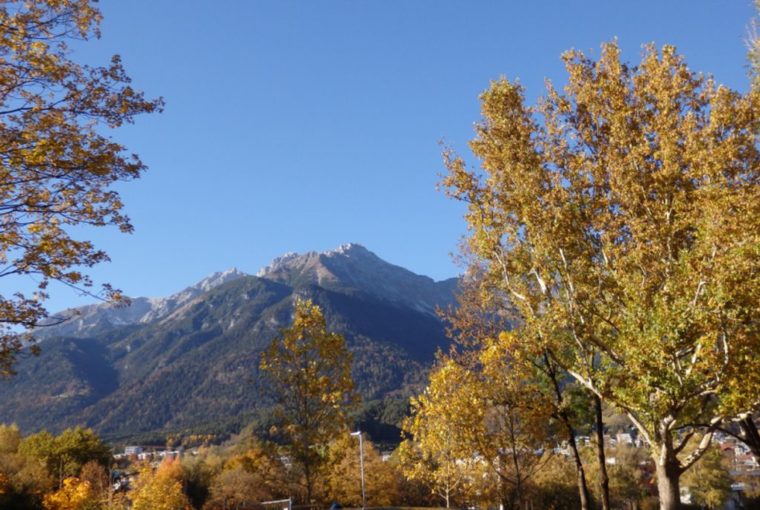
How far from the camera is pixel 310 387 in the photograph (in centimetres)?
1961

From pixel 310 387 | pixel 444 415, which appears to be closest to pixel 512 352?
pixel 444 415

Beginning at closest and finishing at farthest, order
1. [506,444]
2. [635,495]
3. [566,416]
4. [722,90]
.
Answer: [722,90] < [566,416] < [506,444] < [635,495]

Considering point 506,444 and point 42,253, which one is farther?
point 506,444

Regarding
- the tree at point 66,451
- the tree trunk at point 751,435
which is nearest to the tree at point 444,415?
the tree trunk at point 751,435

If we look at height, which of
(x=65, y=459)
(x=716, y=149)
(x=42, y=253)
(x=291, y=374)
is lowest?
(x=65, y=459)

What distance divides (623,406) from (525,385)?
20.8 feet

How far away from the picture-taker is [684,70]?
16.1 meters

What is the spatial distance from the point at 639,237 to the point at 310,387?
10.7 metres

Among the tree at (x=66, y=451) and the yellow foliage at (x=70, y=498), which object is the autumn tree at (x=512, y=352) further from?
the tree at (x=66, y=451)

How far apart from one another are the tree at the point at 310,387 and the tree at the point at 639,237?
5978 millimetres

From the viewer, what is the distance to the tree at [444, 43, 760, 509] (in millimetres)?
12180

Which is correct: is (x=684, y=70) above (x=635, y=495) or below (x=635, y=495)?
above

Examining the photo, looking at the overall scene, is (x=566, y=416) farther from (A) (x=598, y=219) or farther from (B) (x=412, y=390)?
(B) (x=412, y=390)

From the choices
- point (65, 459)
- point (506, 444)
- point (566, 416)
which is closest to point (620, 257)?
point (566, 416)
